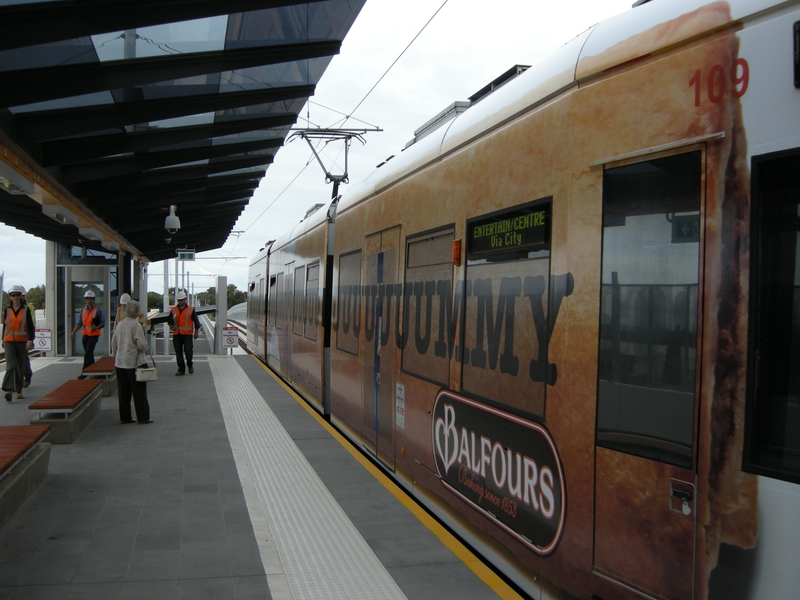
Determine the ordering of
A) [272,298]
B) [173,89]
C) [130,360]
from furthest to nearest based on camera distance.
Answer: [272,298]
[130,360]
[173,89]

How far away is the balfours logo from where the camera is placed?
11.1 feet

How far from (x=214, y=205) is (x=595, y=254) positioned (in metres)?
17.3

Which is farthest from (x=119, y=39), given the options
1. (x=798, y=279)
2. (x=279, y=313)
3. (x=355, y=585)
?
(x=279, y=313)

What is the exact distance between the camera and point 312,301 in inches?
421

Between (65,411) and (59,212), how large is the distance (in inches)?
171

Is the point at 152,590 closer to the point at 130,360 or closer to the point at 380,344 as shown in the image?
the point at 380,344

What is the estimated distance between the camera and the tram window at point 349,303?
7512 mm

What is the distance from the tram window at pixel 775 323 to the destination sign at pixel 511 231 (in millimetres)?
1169

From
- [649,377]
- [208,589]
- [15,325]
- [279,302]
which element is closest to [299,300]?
[279,302]

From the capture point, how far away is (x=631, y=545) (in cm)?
286

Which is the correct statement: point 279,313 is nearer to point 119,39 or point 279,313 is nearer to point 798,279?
point 119,39

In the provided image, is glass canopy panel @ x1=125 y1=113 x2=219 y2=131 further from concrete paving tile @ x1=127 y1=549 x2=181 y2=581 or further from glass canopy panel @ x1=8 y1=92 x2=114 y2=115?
concrete paving tile @ x1=127 y1=549 x2=181 y2=581

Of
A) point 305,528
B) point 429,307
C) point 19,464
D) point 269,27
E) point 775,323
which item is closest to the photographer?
point 775,323

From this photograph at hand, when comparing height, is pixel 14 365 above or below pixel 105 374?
above
